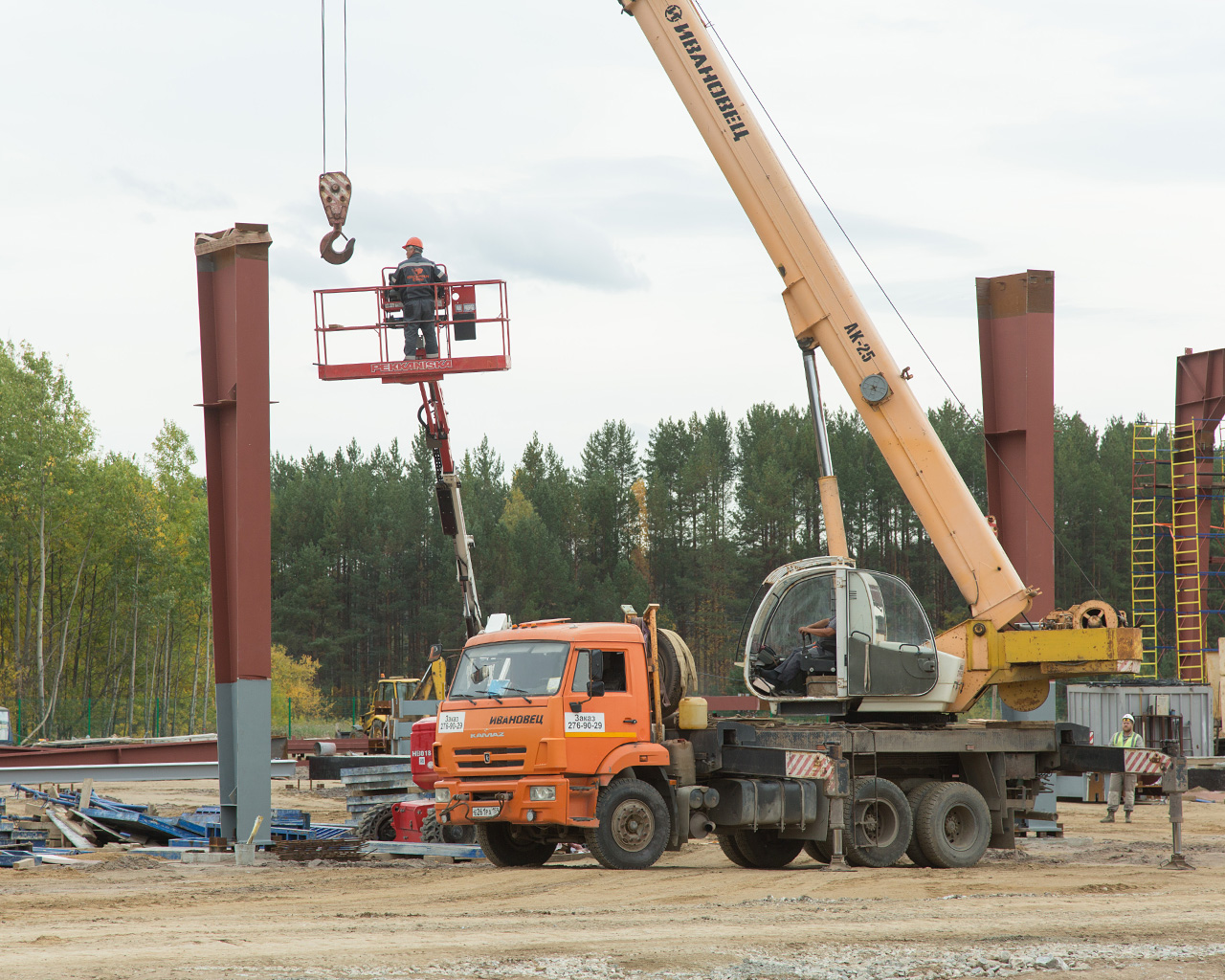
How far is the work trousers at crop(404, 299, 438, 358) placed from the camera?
66.5 feet

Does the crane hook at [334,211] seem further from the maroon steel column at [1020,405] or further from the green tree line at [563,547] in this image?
the green tree line at [563,547]

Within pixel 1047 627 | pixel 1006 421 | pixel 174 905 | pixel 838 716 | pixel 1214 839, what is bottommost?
pixel 1214 839

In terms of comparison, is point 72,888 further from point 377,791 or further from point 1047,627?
point 1047,627

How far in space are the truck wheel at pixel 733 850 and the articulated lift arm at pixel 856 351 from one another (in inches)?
124

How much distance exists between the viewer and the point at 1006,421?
19.0 metres

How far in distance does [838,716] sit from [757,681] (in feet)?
3.26

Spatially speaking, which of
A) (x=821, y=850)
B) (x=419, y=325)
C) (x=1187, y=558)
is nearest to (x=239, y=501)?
(x=419, y=325)

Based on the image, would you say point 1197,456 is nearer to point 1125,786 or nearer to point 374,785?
point 1125,786

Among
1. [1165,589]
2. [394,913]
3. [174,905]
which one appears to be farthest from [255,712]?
[1165,589]

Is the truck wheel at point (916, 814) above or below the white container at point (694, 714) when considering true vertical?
below

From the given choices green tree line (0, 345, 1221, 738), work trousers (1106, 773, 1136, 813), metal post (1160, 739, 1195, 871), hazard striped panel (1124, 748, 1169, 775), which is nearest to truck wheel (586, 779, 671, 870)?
hazard striped panel (1124, 748, 1169, 775)

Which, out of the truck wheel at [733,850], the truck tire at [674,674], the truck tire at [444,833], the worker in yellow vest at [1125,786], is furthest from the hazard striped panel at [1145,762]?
the truck tire at [444,833]

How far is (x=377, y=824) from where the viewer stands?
57.3 feet

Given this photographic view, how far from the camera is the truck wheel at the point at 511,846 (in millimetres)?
14914
